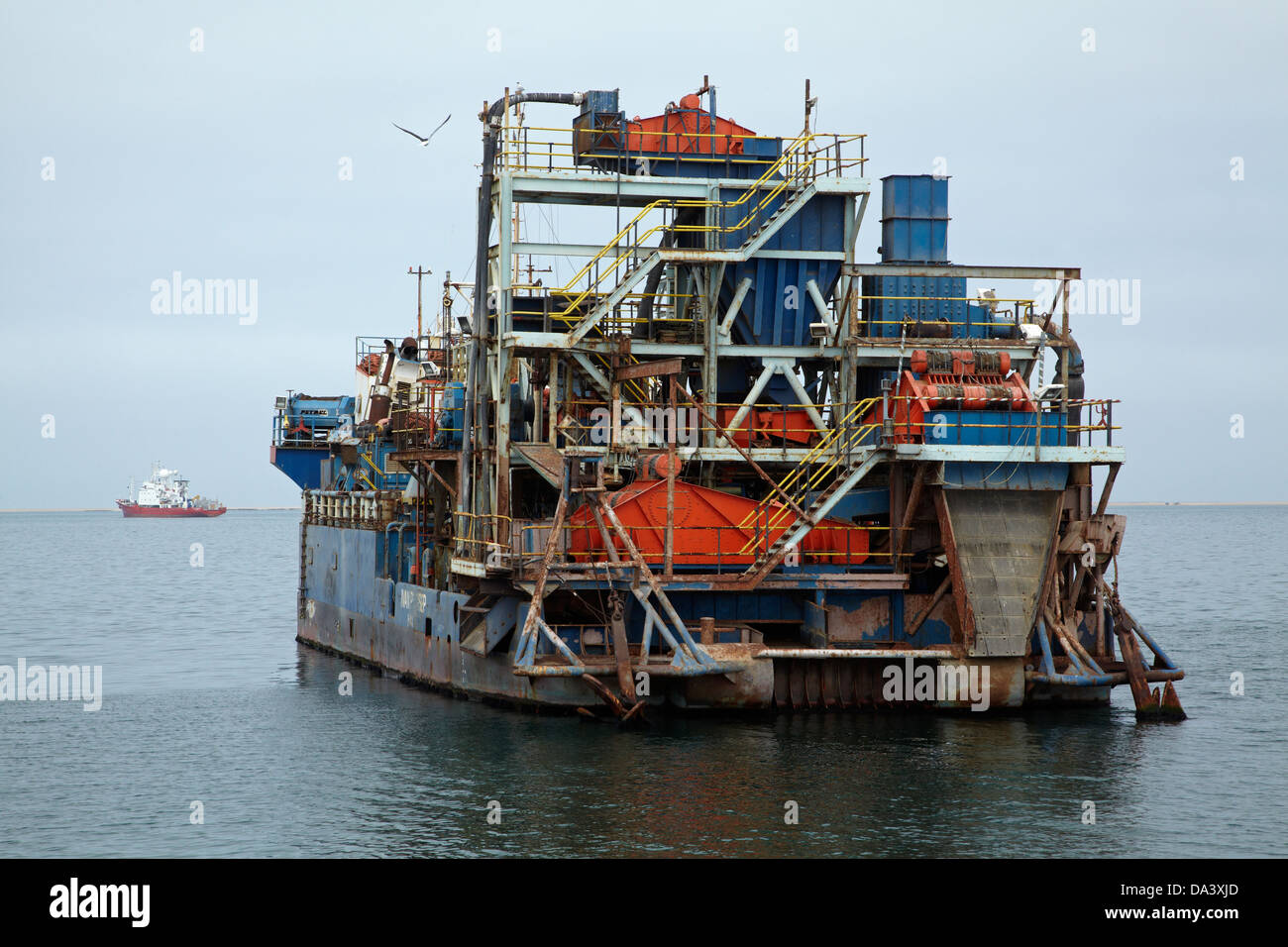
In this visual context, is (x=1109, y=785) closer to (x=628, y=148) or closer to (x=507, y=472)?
(x=507, y=472)

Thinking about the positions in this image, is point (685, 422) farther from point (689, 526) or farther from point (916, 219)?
point (916, 219)

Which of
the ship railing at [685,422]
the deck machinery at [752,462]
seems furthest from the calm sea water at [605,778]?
the ship railing at [685,422]

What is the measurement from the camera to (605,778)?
97.1ft

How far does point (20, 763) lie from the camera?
32.3m

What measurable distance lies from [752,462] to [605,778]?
9.47 metres

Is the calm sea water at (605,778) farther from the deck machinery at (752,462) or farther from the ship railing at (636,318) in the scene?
the ship railing at (636,318)

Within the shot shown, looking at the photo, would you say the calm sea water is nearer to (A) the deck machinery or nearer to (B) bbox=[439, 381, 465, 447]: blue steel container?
(A) the deck machinery

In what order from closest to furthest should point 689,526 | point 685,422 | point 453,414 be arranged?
point 689,526, point 685,422, point 453,414

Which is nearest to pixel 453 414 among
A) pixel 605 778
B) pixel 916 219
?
pixel 916 219

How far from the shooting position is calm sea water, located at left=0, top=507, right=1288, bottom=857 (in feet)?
84.5

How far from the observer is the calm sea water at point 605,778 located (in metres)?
25.8

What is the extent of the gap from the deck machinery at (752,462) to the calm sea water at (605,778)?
144cm
